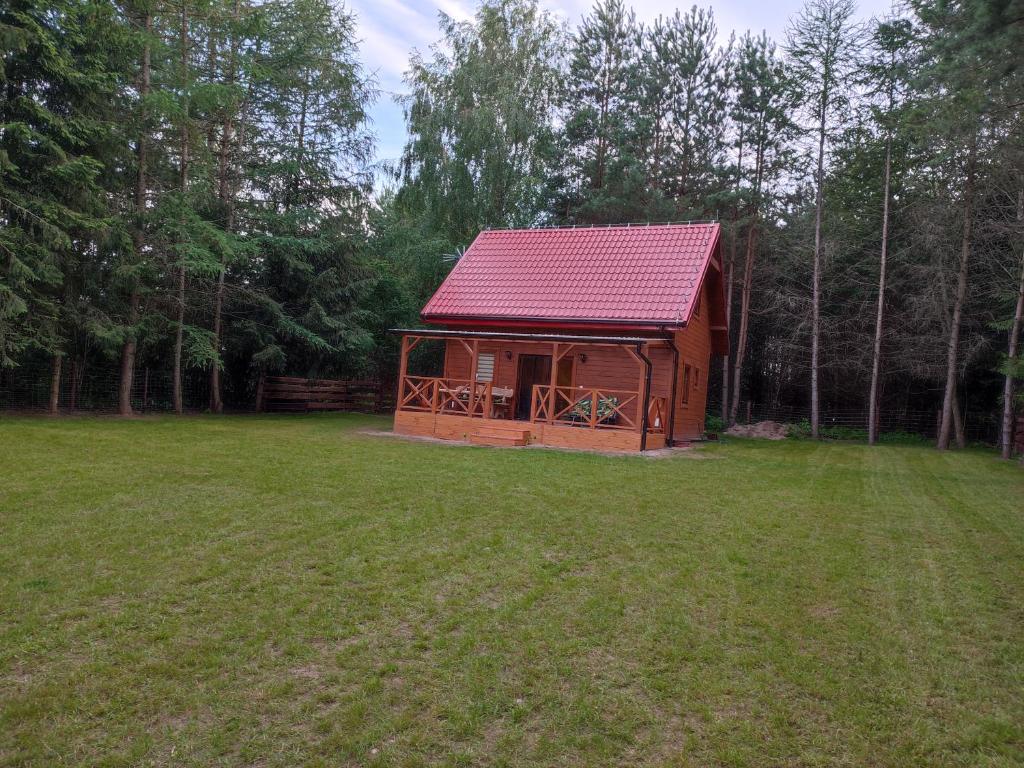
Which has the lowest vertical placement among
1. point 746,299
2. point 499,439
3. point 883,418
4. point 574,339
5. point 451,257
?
point 499,439

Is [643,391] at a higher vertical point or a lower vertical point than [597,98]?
Result: lower

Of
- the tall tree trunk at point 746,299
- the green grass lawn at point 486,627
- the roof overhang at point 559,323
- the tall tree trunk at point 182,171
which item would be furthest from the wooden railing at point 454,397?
the tall tree trunk at point 746,299

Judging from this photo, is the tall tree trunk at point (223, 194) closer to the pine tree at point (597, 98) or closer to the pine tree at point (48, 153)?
the pine tree at point (48, 153)

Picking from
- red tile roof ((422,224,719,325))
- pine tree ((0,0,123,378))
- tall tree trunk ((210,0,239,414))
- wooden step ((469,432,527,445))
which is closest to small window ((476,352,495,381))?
red tile roof ((422,224,719,325))

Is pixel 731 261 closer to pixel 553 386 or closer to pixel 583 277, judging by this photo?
pixel 583 277

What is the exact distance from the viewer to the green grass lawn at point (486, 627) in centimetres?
269

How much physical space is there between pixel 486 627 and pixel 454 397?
35.5 feet

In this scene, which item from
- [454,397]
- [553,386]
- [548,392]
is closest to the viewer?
[553,386]

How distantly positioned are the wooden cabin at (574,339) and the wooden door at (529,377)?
28mm

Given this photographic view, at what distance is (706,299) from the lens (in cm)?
1812

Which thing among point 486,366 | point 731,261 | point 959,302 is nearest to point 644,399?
point 486,366

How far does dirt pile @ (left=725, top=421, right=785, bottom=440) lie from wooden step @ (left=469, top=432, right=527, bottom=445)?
9.53 m

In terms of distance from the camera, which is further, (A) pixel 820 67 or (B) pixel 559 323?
(A) pixel 820 67

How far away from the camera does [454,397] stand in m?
14.5
